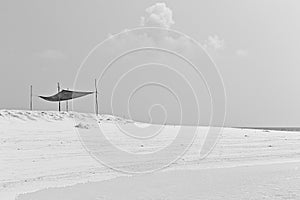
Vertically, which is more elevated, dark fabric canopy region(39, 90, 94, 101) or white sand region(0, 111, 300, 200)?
dark fabric canopy region(39, 90, 94, 101)

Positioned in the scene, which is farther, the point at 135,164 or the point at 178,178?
the point at 135,164

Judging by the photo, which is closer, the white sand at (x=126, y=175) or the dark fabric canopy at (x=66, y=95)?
the white sand at (x=126, y=175)

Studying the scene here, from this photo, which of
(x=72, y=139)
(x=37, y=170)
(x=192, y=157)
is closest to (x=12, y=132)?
(x=72, y=139)

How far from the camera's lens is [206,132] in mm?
18156

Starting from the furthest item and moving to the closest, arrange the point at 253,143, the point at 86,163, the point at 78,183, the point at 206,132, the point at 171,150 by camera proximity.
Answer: the point at 206,132 → the point at 253,143 → the point at 171,150 → the point at 86,163 → the point at 78,183

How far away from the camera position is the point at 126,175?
993cm

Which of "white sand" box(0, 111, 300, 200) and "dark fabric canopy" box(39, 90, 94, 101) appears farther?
"dark fabric canopy" box(39, 90, 94, 101)

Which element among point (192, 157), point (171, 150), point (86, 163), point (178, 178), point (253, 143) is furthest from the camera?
point (253, 143)

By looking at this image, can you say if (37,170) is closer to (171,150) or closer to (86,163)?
(86,163)

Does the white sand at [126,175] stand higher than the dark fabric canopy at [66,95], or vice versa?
the dark fabric canopy at [66,95]

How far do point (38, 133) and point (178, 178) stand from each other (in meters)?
6.24

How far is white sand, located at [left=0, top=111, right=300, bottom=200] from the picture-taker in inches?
325

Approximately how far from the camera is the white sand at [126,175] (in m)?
8.26

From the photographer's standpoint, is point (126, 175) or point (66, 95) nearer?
point (126, 175)
